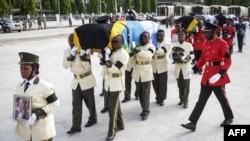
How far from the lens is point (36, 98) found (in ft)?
12.6

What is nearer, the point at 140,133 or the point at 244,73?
the point at 140,133

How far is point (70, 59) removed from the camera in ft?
18.9

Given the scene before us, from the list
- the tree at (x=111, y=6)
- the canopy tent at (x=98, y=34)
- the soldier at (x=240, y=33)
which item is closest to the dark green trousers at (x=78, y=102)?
the canopy tent at (x=98, y=34)


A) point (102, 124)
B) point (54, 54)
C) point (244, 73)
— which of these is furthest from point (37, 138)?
point (54, 54)

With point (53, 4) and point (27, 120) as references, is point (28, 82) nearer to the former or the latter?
point (27, 120)

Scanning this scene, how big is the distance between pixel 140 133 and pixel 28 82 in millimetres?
2614

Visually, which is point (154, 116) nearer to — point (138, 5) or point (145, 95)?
point (145, 95)

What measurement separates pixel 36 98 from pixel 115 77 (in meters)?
1.94

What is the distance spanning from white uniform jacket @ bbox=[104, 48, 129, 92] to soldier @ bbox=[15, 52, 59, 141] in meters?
1.72

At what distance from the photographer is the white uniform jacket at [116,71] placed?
5.46 metres

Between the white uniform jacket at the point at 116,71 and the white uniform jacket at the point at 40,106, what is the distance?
5.53ft

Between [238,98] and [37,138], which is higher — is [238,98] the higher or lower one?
the lower one

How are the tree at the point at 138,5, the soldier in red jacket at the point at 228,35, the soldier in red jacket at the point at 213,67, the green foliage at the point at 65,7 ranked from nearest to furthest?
the soldier in red jacket at the point at 213,67, the soldier in red jacket at the point at 228,35, the green foliage at the point at 65,7, the tree at the point at 138,5

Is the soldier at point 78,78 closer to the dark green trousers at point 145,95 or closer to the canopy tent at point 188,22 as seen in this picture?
the dark green trousers at point 145,95
